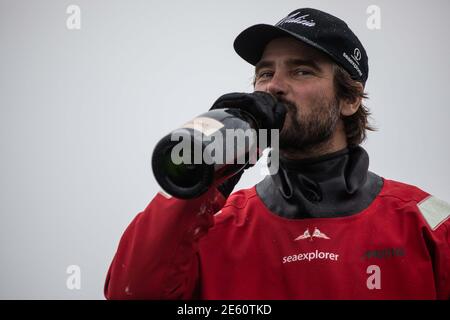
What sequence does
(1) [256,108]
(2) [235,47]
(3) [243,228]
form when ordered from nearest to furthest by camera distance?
1. (1) [256,108]
2. (3) [243,228]
3. (2) [235,47]

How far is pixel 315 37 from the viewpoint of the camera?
215 cm

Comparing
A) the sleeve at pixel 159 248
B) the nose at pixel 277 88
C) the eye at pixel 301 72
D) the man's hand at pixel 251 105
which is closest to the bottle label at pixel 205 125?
the man's hand at pixel 251 105

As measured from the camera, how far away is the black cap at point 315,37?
2.16 m

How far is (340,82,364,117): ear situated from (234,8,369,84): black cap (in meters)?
0.10

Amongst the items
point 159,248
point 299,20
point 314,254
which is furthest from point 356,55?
point 159,248

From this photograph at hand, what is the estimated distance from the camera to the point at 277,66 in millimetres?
2166

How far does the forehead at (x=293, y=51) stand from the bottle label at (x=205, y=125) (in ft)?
2.90

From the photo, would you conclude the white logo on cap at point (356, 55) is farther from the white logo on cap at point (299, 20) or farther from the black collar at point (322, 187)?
the black collar at point (322, 187)

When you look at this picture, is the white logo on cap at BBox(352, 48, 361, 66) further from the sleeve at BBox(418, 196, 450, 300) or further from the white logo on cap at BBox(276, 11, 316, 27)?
the sleeve at BBox(418, 196, 450, 300)

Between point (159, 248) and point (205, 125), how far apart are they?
0.47 metres

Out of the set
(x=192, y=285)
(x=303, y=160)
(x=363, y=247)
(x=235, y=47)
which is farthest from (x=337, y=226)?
(x=235, y=47)

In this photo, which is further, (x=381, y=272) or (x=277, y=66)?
(x=277, y=66)
